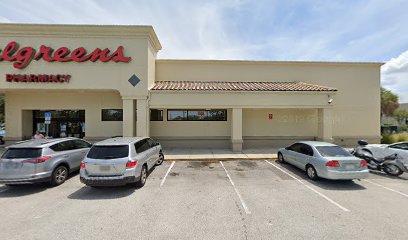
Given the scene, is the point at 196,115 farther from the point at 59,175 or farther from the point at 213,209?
the point at 213,209

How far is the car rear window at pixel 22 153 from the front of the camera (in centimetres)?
634

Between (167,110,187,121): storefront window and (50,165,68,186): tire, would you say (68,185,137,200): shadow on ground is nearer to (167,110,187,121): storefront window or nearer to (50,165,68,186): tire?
(50,165,68,186): tire

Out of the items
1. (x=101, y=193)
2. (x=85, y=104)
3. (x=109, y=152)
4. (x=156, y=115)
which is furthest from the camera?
(x=156, y=115)

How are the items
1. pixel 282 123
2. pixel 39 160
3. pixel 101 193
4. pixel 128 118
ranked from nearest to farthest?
1. pixel 101 193
2. pixel 39 160
3. pixel 128 118
4. pixel 282 123

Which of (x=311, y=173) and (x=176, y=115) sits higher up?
(x=176, y=115)

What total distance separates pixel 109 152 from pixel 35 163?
2604 millimetres

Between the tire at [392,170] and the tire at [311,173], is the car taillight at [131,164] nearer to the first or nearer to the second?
the tire at [311,173]

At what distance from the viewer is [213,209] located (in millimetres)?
5016

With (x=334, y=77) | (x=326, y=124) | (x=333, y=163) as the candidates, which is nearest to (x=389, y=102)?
(x=334, y=77)

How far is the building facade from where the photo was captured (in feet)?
37.9

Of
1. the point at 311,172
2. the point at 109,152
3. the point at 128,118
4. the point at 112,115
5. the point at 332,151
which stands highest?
the point at 112,115

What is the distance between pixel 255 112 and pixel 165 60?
28.2 feet

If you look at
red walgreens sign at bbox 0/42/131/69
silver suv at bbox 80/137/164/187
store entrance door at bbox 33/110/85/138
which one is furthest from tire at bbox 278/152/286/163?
store entrance door at bbox 33/110/85/138

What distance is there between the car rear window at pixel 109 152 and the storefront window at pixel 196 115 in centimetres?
800
